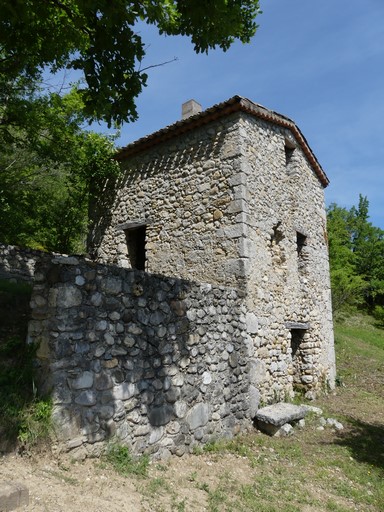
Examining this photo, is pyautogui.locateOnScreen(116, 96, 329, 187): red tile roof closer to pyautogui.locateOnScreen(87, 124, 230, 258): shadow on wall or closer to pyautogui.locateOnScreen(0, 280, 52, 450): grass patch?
pyautogui.locateOnScreen(87, 124, 230, 258): shadow on wall

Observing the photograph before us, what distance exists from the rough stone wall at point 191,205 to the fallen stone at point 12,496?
193 inches

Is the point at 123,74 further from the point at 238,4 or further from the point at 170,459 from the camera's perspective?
the point at 170,459

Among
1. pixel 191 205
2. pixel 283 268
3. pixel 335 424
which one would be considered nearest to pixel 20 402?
pixel 191 205

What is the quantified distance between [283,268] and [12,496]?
681 cm

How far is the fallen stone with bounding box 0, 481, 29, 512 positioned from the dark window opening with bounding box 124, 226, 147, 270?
6.99m

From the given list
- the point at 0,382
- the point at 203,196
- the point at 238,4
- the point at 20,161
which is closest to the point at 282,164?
the point at 203,196

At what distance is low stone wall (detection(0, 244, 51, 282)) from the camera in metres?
8.61

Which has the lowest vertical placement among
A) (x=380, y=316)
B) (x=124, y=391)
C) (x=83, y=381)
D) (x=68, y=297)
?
(x=124, y=391)

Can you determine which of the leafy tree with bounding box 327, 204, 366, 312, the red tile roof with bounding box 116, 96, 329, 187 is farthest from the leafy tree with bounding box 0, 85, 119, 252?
the leafy tree with bounding box 327, 204, 366, 312

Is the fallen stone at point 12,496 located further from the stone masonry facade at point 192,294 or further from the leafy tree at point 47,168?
the leafy tree at point 47,168

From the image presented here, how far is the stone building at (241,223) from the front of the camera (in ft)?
24.2

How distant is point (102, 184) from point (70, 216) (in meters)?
3.89

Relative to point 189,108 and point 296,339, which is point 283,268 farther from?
point 189,108

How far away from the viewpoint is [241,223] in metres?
7.20
